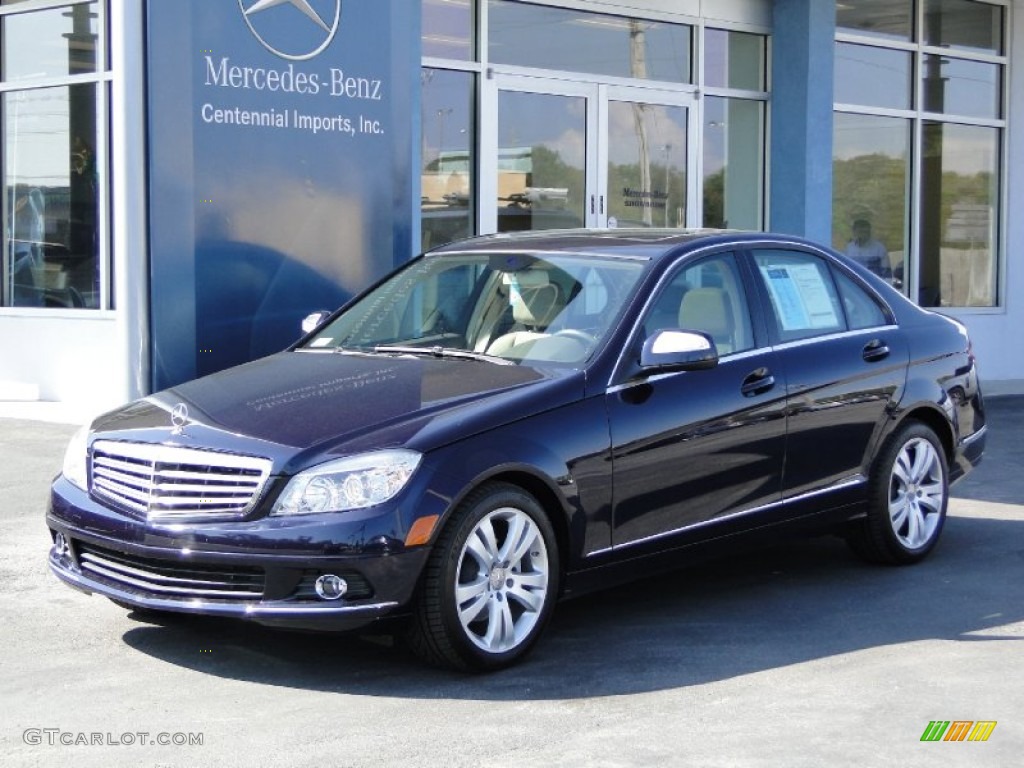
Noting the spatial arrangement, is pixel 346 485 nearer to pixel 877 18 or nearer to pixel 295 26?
pixel 295 26

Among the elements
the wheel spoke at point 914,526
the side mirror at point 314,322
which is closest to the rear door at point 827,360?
the wheel spoke at point 914,526

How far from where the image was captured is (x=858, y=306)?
287 inches

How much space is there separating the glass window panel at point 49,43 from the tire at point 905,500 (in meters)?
7.57

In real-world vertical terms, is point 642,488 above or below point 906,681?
above

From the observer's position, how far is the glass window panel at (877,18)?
1592 centimetres

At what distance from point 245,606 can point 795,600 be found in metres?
2.62

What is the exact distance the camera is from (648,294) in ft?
20.4

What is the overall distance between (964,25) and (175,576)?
553 inches

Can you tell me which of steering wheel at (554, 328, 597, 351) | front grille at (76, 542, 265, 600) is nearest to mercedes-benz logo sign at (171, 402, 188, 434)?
front grille at (76, 542, 265, 600)

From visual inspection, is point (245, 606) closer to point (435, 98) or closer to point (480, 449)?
point (480, 449)

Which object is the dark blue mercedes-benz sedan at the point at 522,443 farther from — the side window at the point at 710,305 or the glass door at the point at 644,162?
the glass door at the point at 644,162

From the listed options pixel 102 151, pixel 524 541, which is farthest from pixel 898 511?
pixel 102 151

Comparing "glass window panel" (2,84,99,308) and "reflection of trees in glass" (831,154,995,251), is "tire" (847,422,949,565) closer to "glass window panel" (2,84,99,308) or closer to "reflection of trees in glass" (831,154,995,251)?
"glass window panel" (2,84,99,308)

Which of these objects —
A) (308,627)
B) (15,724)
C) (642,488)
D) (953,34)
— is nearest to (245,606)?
(308,627)
